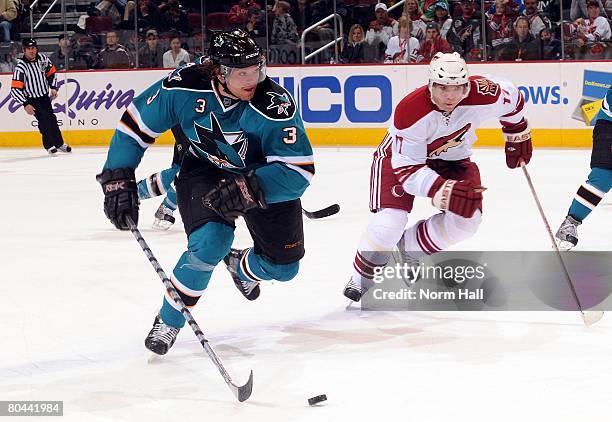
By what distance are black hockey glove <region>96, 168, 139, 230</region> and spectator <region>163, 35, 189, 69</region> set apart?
336 inches

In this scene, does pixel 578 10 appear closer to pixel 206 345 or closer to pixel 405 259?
pixel 405 259

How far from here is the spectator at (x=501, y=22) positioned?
1056cm

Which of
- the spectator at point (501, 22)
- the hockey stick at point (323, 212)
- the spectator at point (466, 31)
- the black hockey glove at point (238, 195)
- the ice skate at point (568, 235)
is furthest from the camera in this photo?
the spectator at point (466, 31)

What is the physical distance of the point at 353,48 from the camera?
11141mm

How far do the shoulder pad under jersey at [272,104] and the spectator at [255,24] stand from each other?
824 centimetres

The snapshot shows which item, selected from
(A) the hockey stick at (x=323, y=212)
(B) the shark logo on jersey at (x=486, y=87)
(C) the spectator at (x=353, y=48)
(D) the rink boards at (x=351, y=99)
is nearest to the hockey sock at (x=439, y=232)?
(B) the shark logo on jersey at (x=486, y=87)

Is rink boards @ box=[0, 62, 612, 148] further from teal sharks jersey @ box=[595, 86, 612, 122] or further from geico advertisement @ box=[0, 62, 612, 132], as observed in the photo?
teal sharks jersey @ box=[595, 86, 612, 122]

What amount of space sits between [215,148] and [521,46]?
728 cm

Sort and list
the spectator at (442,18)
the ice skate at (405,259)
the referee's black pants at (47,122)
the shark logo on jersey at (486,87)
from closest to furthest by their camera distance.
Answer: the shark logo on jersey at (486,87) → the ice skate at (405,259) → the spectator at (442,18) → the referee's black pants at (47,122)

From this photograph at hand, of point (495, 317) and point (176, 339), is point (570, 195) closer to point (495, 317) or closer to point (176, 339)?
point (495, 317)

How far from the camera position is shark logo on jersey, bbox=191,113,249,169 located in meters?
3.61

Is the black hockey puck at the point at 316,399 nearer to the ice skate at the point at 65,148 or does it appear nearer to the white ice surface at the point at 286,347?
the white ice surface at the point at 286,347

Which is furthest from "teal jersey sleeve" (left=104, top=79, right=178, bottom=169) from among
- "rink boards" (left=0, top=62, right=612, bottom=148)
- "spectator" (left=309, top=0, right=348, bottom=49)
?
"spectator" (left=309, top=0, right=348, bottom=49)

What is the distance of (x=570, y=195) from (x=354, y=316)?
3.46 metres
